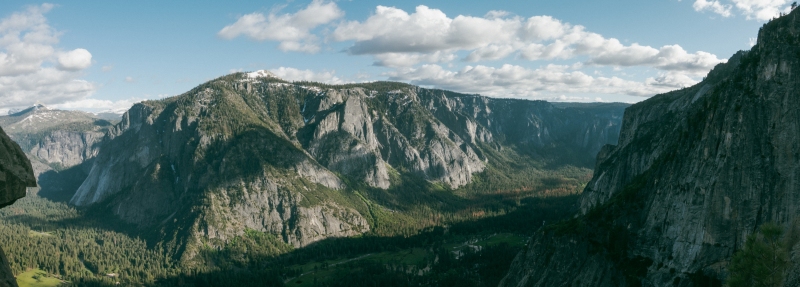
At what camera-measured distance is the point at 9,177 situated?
917 inches

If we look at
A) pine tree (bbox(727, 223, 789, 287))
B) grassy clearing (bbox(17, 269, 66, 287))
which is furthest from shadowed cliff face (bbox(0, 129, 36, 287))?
grassy clearing (bbox(17, 269, 66, 287))

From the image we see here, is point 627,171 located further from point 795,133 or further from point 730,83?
point 795,133

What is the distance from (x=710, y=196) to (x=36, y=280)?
233 m

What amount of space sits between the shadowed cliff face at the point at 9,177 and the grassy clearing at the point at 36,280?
19655 cm

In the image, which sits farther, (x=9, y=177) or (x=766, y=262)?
(x=766, y=262)

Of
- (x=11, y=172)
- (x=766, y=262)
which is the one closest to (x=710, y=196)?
(x=766, y=262)

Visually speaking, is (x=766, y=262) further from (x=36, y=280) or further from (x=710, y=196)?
(x=36, y=280)

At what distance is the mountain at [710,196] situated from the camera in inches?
2709

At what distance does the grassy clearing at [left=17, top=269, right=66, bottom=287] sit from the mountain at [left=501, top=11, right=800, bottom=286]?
188689mm

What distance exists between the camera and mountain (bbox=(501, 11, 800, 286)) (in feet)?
226

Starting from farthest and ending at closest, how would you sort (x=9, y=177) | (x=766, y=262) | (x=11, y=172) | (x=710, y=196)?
(x=710, y=196), (x=766, y=262), (x=11, y=172), (x=9, y=177)

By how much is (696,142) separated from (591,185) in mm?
90451

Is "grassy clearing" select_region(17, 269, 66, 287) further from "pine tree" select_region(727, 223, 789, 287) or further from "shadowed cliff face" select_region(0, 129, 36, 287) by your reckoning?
"pine tree" select_region(727, 223, 789, 287)

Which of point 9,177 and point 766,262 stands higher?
point 9,177
